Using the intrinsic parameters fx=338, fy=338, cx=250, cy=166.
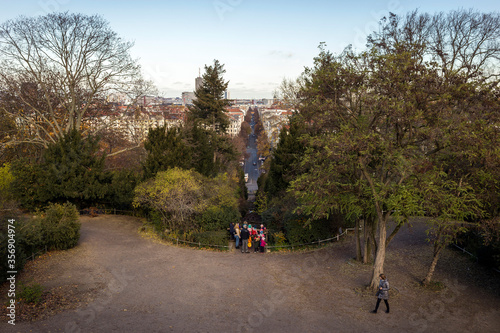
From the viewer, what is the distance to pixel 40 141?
25797 mm

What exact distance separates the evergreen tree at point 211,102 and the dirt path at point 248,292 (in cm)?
2189

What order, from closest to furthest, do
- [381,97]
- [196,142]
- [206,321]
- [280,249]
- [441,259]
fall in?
[206,321], [381,97], [441,259], [280,249], [196,142]

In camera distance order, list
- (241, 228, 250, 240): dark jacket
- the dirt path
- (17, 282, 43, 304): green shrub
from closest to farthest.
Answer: the dirt path < (17, 282, 43, 304): green shrub < (241, 228, 250, 240): dark jacket

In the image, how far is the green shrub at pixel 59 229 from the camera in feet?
51.2

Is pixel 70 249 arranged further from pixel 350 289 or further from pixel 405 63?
pixel 405 63

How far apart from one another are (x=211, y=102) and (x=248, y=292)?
27637 millimetres

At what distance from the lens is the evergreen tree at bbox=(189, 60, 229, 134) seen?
36.6 m

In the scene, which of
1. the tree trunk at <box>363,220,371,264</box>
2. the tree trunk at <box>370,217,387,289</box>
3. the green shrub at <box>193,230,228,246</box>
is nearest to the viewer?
the tree trunk at <box>370,217,387,289</box>

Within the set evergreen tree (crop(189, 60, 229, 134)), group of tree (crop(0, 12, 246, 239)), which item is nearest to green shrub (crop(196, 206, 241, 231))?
group of tree (crop(0, 12, 246, 239))

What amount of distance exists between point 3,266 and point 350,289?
12.2 metres

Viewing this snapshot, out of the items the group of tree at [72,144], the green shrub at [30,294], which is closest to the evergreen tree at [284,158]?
the group of tree at [72,144]

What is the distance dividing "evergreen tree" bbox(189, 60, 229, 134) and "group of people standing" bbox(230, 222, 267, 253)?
21.2 meters

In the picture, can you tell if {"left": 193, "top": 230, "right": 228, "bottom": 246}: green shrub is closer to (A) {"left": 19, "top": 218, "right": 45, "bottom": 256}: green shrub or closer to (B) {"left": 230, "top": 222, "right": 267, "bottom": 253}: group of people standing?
(B) {"left": 230, "top": 222, "right": 267, "bottom": 253}: group of people standing

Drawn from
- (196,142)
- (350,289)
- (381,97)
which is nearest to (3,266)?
(350,289)
